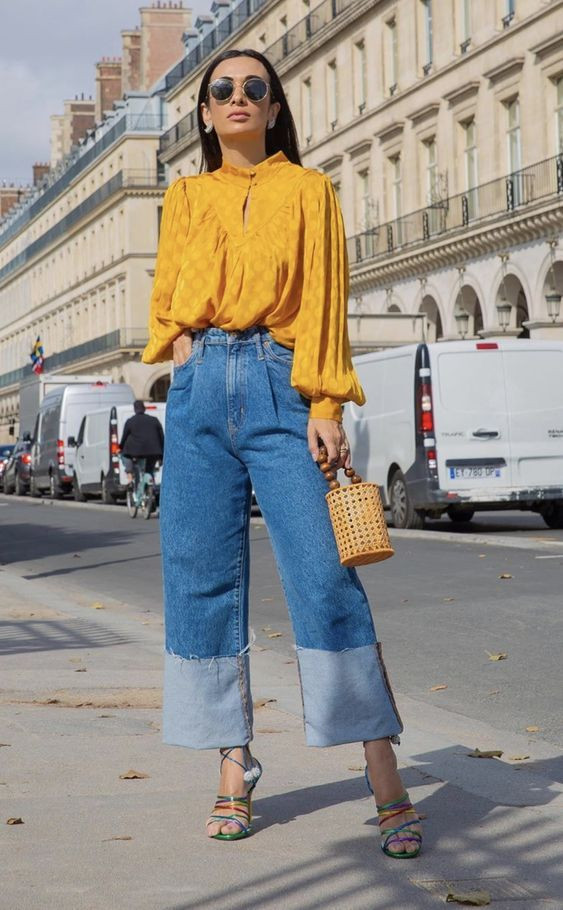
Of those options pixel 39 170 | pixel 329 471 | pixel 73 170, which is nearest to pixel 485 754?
pixel 329 471

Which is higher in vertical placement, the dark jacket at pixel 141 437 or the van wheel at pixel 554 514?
the dark jacket at pixel 141 437

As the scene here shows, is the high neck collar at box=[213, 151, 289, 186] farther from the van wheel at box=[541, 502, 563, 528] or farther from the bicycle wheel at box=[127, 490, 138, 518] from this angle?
the bicycle wheel at box=[127, 490, 138, 518]

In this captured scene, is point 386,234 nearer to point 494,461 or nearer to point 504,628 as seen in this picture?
point 494,461

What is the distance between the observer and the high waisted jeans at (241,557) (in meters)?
4.59

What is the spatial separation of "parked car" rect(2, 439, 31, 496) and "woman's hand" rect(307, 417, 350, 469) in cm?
4496

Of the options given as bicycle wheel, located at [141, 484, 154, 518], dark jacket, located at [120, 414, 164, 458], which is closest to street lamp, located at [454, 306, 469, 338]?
bicycle wheel, located at [141, 484, 154, 518]

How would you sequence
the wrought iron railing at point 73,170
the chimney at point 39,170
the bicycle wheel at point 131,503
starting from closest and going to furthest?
the bicycle wheel at point 131,503 < the wrought iron railing at point 73,170 < the chimney at point 39,170

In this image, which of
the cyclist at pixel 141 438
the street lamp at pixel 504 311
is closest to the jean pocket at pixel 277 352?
the cyclist at pixel 141 438

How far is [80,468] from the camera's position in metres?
38.9

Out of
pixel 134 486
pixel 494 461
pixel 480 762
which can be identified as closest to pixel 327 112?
pixel 134 486

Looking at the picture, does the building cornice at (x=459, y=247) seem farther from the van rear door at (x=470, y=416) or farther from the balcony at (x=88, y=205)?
the balcony at (x=88, y=205)

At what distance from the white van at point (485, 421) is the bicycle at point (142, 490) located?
7888mm

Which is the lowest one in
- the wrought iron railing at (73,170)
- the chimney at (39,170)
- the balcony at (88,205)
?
the balcony at (88,205)

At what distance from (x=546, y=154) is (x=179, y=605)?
38.6 metres
